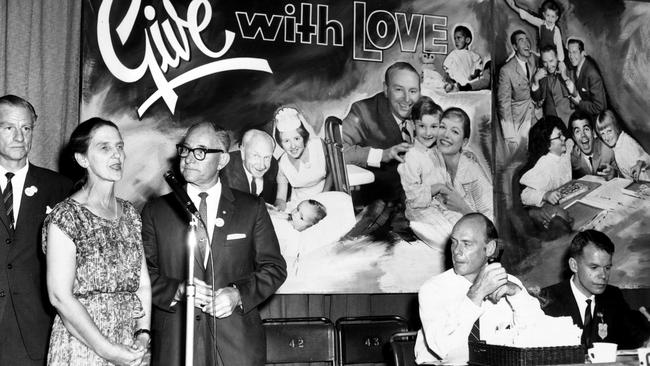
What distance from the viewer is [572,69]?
5.89m

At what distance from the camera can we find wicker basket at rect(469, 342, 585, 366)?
315cm

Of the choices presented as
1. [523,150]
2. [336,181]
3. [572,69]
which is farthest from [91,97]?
[572,69]

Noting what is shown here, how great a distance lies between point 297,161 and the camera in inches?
204

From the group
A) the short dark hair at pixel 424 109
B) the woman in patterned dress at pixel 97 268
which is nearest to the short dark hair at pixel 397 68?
the short dark hair at pixel 424 109

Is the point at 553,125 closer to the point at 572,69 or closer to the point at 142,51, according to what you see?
the point at 572,69

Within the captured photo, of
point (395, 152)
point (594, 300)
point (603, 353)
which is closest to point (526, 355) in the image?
point (603, 353)

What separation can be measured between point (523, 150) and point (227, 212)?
252 centimetres

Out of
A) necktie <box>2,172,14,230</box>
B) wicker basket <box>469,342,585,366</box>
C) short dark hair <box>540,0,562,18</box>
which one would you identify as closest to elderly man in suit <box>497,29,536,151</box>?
short dark hair <box>540,0,562,18</box>

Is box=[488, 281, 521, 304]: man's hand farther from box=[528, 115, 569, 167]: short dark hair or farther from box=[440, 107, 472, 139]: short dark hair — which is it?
box=[528, 115, 569, 167]: short dark hair

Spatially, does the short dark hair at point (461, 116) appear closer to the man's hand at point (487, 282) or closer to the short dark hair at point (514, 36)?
the short dark hair at point (514, 36)

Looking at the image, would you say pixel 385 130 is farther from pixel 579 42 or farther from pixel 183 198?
pixel 183 198

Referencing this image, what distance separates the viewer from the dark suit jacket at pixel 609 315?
4688mm

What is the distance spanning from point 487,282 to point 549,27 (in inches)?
110

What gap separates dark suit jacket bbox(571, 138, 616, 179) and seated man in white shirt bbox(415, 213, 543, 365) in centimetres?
192
